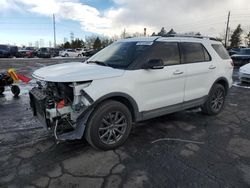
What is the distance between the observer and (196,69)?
185 inches

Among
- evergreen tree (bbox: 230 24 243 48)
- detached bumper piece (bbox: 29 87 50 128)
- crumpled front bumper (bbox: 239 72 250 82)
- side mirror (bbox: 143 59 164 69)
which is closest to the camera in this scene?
detached bumper piece (bbox: 29 87 50 128)

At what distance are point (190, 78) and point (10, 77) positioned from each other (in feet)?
19.5

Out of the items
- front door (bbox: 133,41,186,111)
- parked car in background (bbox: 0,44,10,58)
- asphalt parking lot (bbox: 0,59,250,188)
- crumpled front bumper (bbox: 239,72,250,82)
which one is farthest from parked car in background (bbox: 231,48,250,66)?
parked car in background (bbox: 0,44,10,58)

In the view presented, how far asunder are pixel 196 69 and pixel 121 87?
78.9 inches

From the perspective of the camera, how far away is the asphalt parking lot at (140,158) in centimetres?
285

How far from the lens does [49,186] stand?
2.71 meters

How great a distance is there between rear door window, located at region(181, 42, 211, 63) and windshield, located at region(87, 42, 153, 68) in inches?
35.2

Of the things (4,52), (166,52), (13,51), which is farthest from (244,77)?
(13,51)

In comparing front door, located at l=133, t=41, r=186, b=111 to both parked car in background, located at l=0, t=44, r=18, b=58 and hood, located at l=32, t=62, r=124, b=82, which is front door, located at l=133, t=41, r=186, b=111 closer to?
hood, located at l=32, t=62, r=124, b=82

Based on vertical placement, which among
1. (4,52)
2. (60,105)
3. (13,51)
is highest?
(13,51)

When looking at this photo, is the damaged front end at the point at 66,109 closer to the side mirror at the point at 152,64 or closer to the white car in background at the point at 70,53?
the side mirror at the point at 152,64

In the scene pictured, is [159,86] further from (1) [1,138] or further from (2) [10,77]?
(2) [10,77]

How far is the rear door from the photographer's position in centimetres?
458

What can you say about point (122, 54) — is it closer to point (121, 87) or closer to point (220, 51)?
point (121, 87)
